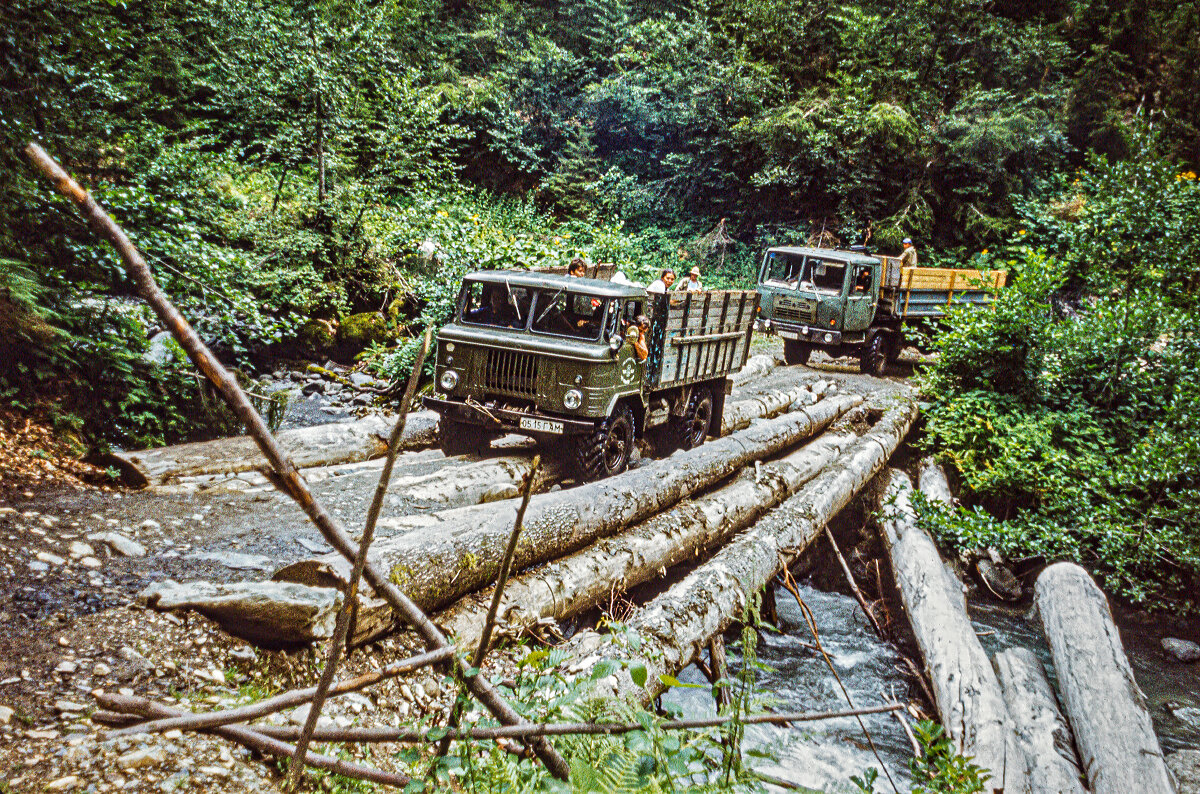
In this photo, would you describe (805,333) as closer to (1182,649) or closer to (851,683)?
(1182,649)

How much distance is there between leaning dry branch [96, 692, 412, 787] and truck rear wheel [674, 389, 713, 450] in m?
7.49

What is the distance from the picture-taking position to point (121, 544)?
4828 mm

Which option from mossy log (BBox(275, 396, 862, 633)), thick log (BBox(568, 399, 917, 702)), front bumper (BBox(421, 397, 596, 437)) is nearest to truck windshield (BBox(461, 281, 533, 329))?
front bumper (BBox(421, 397, 596, 437))

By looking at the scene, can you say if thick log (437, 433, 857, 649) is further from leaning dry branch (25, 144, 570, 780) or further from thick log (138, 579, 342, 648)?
leaning dry branch (25, 144, 570, 780)

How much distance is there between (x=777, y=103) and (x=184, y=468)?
67.0 ft

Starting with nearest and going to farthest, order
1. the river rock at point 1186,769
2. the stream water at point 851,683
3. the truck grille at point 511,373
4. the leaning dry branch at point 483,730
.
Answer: the leaning dry branch at point 483,730, the river rock at point 1186,769, the stream water at point 851,683, the truck grille at point 511,373

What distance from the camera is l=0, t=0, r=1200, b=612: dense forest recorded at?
7.28 metres

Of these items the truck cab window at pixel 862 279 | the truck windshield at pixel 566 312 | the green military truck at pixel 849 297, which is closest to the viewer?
the truck windshield at pixel 566 312

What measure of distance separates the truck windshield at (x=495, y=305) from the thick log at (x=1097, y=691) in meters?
6.01

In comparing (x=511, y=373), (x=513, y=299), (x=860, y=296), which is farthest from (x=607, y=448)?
(x=860, y=296)

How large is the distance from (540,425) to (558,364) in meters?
0.68

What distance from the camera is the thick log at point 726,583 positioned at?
14.7 ft

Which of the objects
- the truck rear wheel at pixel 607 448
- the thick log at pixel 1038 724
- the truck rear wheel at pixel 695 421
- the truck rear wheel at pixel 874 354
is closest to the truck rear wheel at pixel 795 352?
the truck rear wheel at pixel 874 354

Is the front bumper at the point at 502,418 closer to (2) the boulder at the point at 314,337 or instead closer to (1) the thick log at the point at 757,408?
(1) the thick log at the point at 757,408
